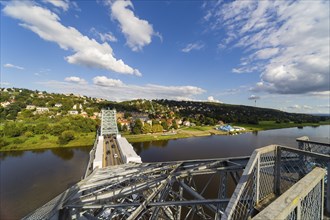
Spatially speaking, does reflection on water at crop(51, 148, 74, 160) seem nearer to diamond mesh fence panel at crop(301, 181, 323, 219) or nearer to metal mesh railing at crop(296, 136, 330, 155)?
metal mesh railing at crop(296, 136, 330, 155)

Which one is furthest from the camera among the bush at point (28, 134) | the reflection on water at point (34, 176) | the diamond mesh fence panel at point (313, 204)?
the bush at point (28, 134)

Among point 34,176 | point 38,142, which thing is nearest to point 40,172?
point 34,176

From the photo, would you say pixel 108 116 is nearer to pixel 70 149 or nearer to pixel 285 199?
pixel 70 149

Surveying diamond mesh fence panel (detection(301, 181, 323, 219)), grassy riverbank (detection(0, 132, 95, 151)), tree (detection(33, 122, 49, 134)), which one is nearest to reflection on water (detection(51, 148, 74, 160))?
grassy riverbank (detection(0, 132, 95, 151))

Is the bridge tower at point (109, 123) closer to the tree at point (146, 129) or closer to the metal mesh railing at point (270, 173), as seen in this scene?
the tree at point (146, 129)

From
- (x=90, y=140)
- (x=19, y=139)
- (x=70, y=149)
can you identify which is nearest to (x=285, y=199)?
(x=70, y=149)

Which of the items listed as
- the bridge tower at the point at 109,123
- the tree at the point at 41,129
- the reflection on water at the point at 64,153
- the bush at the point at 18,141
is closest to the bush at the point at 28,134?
the tree at the point at 41,129
